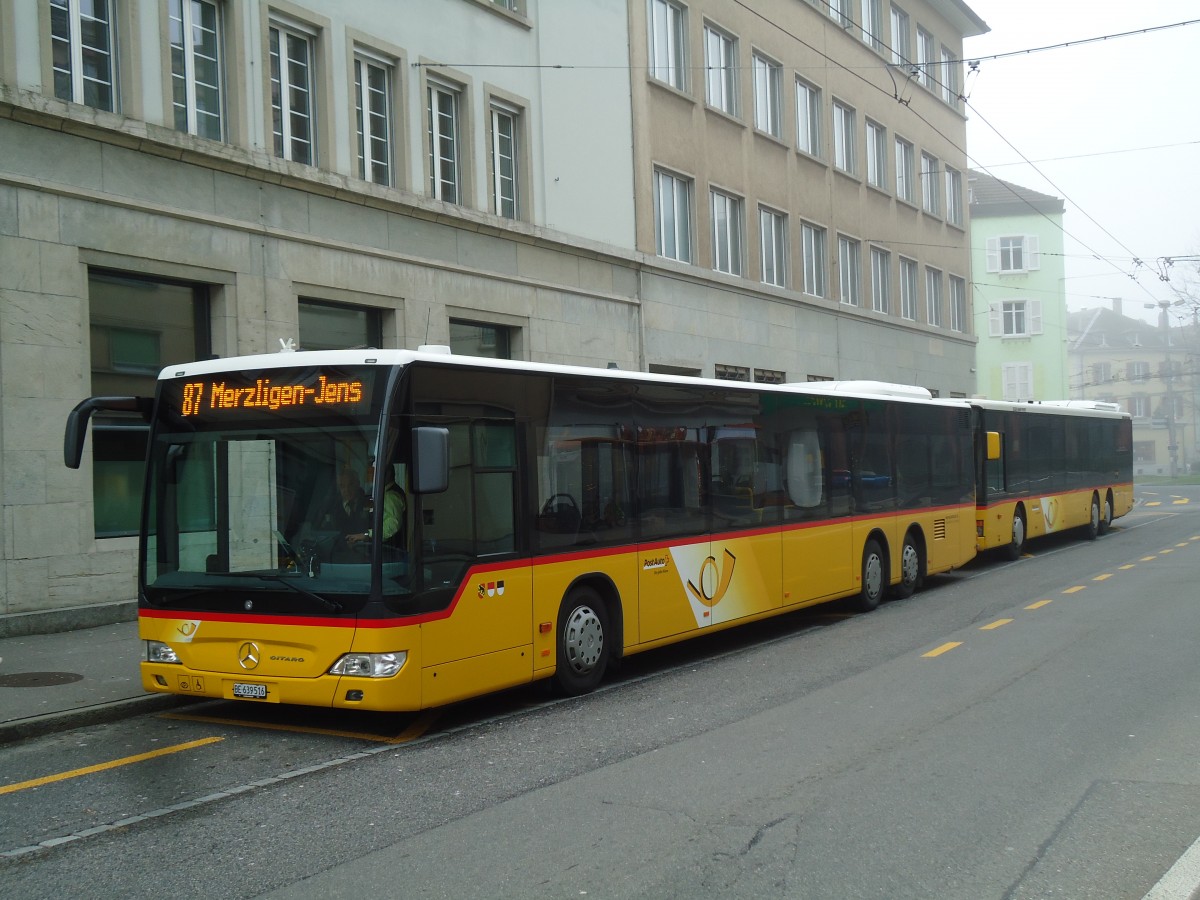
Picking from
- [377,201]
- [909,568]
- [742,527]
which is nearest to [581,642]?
[742,527]

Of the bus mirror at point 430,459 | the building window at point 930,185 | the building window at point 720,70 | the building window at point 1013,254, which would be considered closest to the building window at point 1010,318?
the building window at point 1013,254

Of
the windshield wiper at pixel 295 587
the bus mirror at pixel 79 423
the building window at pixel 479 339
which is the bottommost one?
the windshield wiper at pixel 295 587

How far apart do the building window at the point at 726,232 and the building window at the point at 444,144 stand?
29.1 feet

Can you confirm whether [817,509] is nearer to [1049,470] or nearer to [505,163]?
[505,163]

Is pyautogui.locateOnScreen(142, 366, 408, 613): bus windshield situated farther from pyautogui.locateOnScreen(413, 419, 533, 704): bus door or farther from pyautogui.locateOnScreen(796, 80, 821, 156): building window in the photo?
pyautogui.locateOnScreen(796, 80, 821, 156): building window

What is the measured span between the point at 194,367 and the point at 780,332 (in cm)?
2222

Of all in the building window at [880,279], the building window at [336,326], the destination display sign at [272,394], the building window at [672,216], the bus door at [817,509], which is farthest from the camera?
the building window at [880,279]

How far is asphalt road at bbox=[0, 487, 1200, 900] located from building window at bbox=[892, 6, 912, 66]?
96.6 feet

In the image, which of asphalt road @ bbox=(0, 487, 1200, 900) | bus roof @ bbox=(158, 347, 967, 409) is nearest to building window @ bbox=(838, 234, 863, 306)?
asphalt road @ bbox=(0, 487, 1200, 900)

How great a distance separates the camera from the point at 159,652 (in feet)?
29.1

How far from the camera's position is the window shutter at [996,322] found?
2606 inches

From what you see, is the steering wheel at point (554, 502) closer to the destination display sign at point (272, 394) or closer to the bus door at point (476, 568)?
the bus door at point (476, 568)

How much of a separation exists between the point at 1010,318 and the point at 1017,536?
46835 mm

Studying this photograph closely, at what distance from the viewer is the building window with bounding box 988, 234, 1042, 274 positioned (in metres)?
65.6
